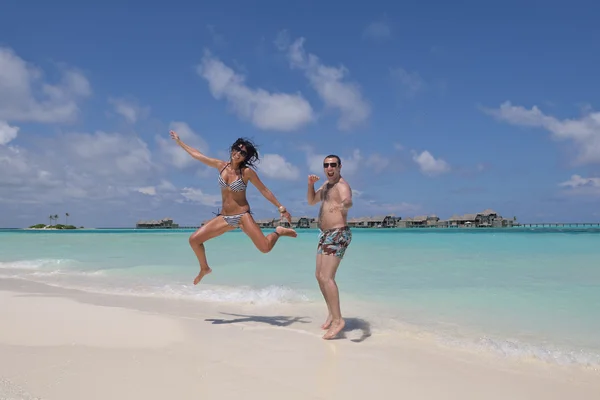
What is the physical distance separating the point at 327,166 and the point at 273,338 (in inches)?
80.7

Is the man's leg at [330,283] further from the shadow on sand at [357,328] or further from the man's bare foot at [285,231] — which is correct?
the man's bare foot at [285,231]

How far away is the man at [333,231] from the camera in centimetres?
536

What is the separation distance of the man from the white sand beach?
20.4 inches

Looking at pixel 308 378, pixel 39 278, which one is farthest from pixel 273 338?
pixel 39 278

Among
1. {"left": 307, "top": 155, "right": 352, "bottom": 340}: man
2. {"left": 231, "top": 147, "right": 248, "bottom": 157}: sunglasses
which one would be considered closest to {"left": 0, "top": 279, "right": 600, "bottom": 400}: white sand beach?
{"left": 307, "top": 155, "right": 352, "bottom": 340}: man

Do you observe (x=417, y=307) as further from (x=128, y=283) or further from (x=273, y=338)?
(x=128, y=283)

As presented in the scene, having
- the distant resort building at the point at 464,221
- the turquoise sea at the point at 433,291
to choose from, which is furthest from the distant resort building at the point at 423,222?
the turquoise sea at the point at 433,291

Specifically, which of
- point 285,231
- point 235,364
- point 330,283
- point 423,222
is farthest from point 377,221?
point 235,364

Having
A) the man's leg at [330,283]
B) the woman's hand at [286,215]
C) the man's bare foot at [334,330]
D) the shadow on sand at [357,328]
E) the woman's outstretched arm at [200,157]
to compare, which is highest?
the woman's outstretched arm at [200,157]

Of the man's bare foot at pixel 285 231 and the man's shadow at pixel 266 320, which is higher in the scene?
the man's bare foot at pixel 285 231

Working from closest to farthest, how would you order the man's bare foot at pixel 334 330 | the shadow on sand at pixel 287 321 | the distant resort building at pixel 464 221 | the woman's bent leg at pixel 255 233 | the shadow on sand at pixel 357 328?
the man's bare foot at pixel 334 330 < the shadow on sand at pixel 357 328 < the shadow on sand at pixel 287 321 < the woman's bent leg at pixel 255 233 < the distant resort building at pixel 464 221

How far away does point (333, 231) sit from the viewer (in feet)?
17.7

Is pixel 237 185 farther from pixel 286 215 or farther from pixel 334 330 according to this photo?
pixel 334 330

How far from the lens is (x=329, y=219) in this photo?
5438mm
